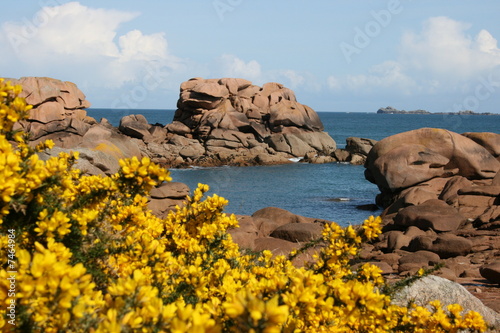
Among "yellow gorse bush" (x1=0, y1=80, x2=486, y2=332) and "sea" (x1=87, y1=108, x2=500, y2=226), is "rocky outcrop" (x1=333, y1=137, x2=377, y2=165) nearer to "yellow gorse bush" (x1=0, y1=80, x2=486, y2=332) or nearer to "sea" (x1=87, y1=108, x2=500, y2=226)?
"sea" (x1=87, y1=108, x2=500, y2=226)

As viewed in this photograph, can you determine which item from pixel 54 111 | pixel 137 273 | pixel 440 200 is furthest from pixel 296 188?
pixel 137 273

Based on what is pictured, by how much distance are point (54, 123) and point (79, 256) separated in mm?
46050

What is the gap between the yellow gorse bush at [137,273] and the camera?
5.86 feet

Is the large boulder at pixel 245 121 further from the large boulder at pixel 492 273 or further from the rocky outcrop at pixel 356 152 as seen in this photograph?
the large boulder at pixel 492 273

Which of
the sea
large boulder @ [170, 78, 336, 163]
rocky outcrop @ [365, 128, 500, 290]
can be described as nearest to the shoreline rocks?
large boulder @ [170, 78, 336, 163]

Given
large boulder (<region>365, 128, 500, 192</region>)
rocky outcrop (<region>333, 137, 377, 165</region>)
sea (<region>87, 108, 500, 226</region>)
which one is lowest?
sea (<region>87, 108, 500, 226</region>)

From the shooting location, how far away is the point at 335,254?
11.5 feet

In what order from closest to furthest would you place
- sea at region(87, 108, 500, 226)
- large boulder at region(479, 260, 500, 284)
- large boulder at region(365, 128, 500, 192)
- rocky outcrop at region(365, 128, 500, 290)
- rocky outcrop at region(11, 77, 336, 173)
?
large boulder at region(479, 260, 500, 284) < rocky outcrop at region(365, 128, 500, 290) < large boulder at region(365, 128, 500, 192) < sea at region(87, 108, 500, 226) < rocky outcrop at region(11, 77, 336, 173)

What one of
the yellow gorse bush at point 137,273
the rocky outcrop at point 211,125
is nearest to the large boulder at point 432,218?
the yellow gorse bush at point 137,273

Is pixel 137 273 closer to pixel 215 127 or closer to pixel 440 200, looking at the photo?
pixel 440 200

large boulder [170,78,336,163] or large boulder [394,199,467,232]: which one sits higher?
large boulder [170,78,336,163]

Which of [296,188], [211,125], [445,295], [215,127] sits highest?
[211,125]

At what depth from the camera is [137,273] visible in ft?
6.40

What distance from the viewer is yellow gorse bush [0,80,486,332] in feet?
5.86
